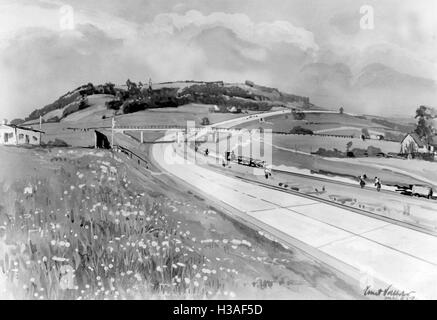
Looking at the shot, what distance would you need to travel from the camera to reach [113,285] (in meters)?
1.78

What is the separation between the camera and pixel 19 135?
6.72ft

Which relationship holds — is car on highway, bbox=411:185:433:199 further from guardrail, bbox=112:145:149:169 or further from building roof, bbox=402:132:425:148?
guardrail, bbox=112:145:149:169

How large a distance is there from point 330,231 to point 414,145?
998 mm

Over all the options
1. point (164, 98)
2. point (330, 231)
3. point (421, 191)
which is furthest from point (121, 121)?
point (421, 191)

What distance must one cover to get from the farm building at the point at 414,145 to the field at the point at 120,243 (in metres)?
1.18

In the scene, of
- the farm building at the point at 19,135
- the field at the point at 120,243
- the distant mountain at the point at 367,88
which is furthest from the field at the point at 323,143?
the farm building at the point at 19,135

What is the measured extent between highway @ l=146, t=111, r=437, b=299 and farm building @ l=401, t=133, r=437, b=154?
24.6 inches

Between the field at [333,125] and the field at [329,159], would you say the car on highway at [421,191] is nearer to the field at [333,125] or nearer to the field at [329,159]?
the field at [329,159]

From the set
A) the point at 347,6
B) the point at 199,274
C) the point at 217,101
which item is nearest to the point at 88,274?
the point at 199,274

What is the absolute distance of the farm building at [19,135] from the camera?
2031mm

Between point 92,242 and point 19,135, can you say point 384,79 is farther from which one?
point 19,135

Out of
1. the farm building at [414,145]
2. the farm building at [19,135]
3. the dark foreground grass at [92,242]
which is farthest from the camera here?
the farm building at [414,145]
